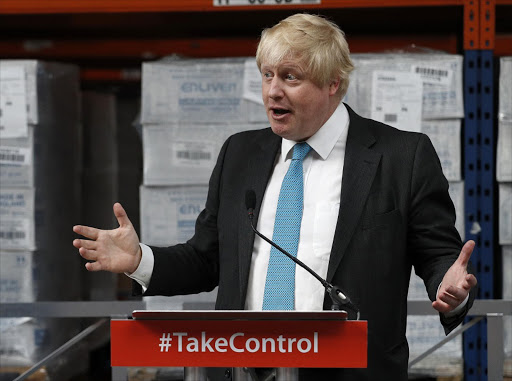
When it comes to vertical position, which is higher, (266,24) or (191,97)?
(266,24)

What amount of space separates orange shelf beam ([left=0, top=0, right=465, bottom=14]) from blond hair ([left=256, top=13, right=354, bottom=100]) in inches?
38.3

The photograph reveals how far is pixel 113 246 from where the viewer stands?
1.91 meters

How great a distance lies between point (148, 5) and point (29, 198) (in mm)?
863

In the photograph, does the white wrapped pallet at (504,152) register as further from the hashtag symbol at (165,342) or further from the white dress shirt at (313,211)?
the hashtag symbol at (165,342)

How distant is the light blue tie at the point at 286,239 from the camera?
1972 millimetres

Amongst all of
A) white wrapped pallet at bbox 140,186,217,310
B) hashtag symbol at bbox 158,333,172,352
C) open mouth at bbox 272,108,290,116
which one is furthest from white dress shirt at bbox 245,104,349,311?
white wrapped pallet at bbox 140,186,217,310

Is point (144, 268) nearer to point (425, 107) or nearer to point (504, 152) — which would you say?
point (425, 107)

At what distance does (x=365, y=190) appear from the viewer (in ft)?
6.66

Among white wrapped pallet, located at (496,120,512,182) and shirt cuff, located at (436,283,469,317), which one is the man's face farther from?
white wrapped pallet, located at (496,120,512,182)

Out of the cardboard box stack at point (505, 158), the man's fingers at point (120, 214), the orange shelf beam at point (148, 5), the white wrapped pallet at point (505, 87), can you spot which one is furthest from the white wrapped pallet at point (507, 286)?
the man's fingers at point (120, 214)

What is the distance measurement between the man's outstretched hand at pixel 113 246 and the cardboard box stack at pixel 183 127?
1.19m

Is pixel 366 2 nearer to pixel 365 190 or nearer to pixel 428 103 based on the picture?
pixel 428 103

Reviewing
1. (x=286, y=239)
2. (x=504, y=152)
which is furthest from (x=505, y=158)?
(x=286, y=239)

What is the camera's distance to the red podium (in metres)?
1.54
